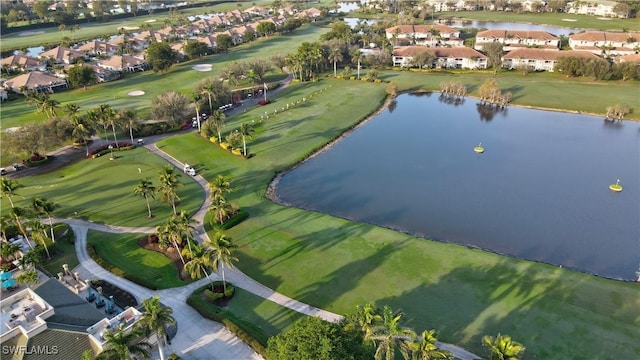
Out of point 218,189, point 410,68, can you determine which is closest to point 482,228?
point 218,189

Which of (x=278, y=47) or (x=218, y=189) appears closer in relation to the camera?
(x=218, y=189)

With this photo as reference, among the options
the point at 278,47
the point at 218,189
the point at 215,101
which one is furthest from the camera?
the point at 278,47

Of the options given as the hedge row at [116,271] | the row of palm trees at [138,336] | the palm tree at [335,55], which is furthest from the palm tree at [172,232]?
the palm tree at [335,55]

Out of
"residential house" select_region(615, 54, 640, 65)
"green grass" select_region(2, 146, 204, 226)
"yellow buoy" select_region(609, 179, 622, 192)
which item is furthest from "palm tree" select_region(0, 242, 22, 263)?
"residential house" select_region(615, 54, 640, 65)

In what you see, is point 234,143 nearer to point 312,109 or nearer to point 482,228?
point 312,109

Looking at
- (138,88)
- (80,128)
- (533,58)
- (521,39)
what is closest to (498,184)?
(80,128)

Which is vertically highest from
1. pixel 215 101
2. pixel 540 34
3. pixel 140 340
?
pixel 540 34

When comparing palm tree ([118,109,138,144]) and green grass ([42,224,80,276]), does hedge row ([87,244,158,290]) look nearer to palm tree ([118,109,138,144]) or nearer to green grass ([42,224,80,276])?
green grass ([42,224,80,276])
